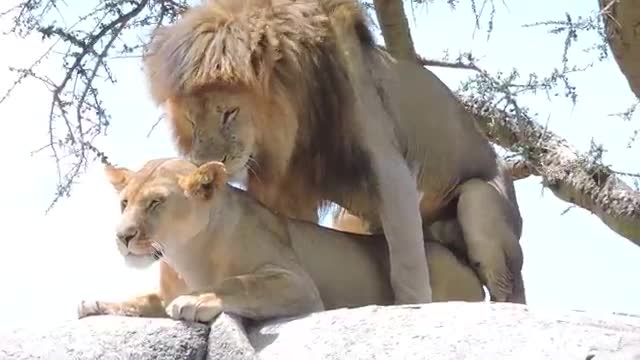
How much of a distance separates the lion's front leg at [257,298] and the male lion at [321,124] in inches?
19.9

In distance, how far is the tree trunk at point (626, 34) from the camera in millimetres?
6014

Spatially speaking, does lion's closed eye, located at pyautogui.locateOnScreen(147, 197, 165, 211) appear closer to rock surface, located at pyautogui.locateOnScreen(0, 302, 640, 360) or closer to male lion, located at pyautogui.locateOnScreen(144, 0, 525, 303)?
rock surface, located at pyautogui.locateOnScreen(0, 302, 640, 360)

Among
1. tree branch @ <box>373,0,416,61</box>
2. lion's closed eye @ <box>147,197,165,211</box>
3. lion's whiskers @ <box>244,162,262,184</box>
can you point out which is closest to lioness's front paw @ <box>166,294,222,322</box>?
lion's closed eye @ <box>147,197,165,211</box>

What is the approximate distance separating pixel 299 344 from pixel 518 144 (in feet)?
11.2

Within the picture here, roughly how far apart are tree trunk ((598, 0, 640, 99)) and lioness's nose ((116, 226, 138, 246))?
8.67 feet

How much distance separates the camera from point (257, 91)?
4949 millimetres

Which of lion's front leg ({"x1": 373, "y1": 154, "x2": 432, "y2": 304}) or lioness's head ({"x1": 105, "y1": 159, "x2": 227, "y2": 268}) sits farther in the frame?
lion's front leg ({"x1": 373, "y1": 154, "x2": 432, "y2": 304})

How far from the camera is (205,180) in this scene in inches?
171

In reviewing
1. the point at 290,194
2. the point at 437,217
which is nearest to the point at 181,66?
the point at 290,194

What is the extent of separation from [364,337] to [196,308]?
0.53m

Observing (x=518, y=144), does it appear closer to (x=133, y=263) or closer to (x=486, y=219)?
(x=486, y=219)

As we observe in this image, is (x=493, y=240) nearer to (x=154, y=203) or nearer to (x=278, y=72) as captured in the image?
(x=278, y=72)

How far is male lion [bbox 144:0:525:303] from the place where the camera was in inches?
193

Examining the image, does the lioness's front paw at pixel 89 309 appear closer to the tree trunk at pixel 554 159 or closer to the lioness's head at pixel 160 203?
the lioness's head at pixel 160 203
